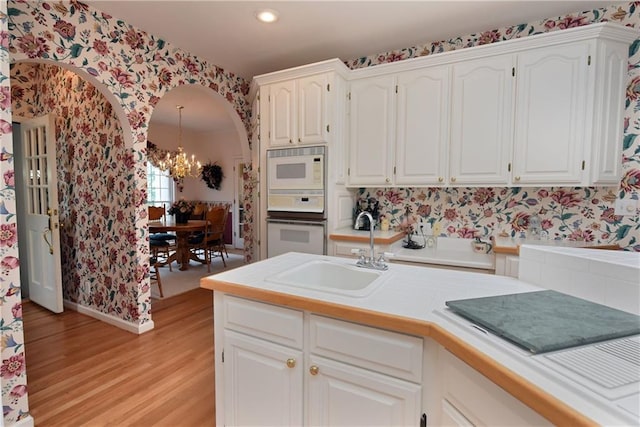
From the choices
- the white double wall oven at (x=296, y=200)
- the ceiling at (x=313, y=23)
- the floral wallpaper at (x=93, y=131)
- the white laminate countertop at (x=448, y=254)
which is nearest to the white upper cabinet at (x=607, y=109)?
the ceiling at (x=313, y=23)

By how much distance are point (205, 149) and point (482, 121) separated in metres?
6.06

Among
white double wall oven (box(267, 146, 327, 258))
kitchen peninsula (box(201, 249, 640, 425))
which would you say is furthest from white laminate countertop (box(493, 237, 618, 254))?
white double wall oven (box(267, 146, 327, 258))

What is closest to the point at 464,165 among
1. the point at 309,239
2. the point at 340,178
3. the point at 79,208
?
the point at 340,178

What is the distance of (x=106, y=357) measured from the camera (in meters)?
2.41

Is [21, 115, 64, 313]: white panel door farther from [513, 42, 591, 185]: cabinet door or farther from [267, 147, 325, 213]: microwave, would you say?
[513, 42, 591, 185]: cabinet door

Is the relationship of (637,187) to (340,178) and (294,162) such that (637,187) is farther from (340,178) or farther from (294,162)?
(294,162)

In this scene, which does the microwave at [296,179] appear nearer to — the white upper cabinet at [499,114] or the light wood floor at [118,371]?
the white upper cabinet at [499,114]

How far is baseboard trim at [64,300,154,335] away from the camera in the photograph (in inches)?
111

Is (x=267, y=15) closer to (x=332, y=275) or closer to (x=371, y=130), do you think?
(x=371, y=130)

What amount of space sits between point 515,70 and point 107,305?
4.18 metres

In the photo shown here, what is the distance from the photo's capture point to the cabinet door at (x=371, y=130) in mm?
2797

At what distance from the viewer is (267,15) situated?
2342mm

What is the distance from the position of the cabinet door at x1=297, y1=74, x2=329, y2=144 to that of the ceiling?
1.24ft

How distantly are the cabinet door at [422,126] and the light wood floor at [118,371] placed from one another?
2277mm
